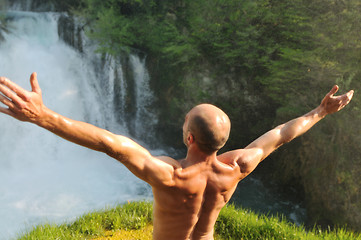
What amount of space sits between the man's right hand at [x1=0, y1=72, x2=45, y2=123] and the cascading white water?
584cm

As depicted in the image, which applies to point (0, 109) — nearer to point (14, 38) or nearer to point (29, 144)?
point (29, 144)

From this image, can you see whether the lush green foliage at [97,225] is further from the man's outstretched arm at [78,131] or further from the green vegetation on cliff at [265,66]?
the green vegetation on cliff at [265,66]

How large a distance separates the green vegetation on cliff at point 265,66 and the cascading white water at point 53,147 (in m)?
1.39

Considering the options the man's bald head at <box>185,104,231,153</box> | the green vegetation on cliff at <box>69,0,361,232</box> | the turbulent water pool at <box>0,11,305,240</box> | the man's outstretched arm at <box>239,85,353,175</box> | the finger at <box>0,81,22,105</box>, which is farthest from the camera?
the turbulent water pool at <box>0,11,305,240</box>

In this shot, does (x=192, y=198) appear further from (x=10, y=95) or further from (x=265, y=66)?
(x=265, y=66)

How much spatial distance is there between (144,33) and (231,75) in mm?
3238

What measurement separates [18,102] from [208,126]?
1024 mm

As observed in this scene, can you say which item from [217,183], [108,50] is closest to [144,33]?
[108,50]

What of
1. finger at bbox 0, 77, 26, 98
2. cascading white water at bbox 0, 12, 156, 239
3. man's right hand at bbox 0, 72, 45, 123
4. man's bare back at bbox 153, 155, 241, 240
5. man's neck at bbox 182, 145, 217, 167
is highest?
finger at bbox 0, 77, 26, 98

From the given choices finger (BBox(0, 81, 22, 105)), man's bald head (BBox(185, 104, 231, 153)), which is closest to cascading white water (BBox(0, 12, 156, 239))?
man's bald head (BBox(185, 104, 231, 153))

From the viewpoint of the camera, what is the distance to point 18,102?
1.51 metres

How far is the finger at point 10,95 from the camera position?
1.50 metres

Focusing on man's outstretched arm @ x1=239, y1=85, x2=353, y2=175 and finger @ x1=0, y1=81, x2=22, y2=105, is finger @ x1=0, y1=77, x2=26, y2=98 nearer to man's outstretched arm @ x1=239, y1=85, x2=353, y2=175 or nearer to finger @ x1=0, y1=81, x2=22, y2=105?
finger @ x1=0, y1=81, x2=22, y2=105

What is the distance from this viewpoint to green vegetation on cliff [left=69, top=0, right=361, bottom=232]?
6.62 m
